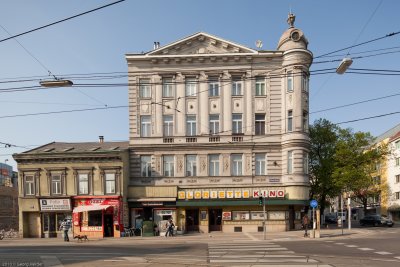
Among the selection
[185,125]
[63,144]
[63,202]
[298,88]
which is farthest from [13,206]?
[298,88]

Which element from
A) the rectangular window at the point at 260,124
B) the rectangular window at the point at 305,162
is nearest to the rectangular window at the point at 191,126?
Result: the rectangular window at the point at 260,124

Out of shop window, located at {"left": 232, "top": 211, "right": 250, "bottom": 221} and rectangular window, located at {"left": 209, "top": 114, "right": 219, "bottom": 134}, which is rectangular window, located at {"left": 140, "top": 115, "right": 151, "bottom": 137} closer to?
rectangular window, located at {"left": 209, "top": 114, "right": 219, "bottom": 134}

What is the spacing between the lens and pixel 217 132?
33156 millimetres

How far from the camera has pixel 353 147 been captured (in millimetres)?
40000

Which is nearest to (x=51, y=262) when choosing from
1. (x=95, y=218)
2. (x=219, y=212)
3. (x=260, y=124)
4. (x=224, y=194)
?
(x=95, y=218)

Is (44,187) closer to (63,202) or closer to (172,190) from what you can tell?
(63,202)

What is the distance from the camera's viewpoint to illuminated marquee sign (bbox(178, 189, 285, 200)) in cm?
3169

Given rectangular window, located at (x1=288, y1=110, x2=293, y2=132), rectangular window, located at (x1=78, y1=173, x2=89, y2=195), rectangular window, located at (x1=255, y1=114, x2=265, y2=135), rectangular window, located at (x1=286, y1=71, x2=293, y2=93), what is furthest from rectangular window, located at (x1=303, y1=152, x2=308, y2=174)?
rectangular window, located at (x1=78, y1=173, x2=89, y2=195)

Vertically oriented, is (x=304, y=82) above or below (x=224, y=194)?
above

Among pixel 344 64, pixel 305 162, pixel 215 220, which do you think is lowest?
pixel 215 220

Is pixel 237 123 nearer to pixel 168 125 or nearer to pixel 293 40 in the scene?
pixel 168 125

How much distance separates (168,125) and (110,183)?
7.54 m

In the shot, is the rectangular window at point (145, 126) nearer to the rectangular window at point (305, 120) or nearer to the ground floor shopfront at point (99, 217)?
the ground floor shopfront at point (99, 217)

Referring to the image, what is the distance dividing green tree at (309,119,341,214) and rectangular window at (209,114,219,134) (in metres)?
12.7
